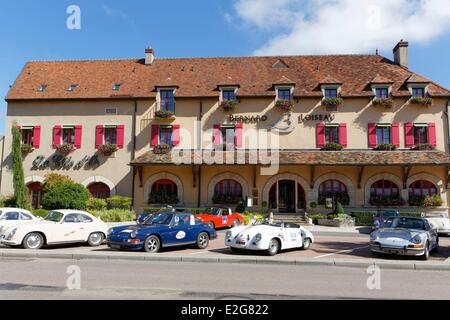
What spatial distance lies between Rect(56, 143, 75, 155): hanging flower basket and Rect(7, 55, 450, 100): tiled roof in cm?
363

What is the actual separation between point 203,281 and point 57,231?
7.05 metres

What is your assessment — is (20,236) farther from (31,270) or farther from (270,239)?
(270,239)

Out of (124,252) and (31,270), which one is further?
(124,252)

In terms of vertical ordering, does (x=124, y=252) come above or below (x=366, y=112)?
below

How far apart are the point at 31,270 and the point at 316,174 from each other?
63.8ft

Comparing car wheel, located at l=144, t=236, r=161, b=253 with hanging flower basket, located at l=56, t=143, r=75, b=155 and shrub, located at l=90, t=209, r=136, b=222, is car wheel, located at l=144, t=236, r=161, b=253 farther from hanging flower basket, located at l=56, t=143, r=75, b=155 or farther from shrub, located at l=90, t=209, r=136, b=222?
hanging flower basket, located at l=56, t=143, r=75, b=155

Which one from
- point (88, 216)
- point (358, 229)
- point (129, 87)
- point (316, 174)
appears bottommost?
Result: point (358, 229)

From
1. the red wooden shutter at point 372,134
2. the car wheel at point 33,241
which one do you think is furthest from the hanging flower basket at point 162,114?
the car wheel at point 33,241

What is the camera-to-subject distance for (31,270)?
28.5 feet

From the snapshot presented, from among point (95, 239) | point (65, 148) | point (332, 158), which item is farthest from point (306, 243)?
point (65, 148)

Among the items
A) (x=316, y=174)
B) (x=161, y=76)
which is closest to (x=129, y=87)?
(x=161, y=76)

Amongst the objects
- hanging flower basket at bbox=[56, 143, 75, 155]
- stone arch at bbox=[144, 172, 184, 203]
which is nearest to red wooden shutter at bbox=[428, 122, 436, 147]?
stone arch at bbox=[144, 172, 184, 203]

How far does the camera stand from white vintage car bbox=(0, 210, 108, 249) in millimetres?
11933

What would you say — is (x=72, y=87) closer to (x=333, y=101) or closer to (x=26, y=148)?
(x=26, y=148)
